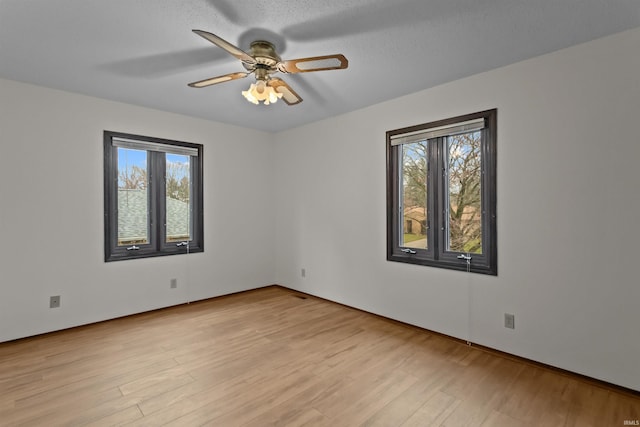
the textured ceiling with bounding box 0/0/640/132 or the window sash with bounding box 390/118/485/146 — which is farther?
the window sash with bounding box 390/118/485/146

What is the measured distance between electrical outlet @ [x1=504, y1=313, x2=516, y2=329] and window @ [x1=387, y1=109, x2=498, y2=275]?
0.38 meters

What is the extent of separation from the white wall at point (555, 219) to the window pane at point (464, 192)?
241mm

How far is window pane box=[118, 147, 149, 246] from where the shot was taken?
377 centimetres

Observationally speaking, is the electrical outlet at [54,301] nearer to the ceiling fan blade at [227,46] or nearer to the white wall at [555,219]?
the ceiling fan blade at [227,46]

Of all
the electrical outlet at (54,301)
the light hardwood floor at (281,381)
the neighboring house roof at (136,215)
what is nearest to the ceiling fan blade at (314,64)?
the light hardwood floor at (281,381)

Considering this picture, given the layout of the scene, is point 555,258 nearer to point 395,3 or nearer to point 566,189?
point 566,189

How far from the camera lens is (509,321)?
107 inches

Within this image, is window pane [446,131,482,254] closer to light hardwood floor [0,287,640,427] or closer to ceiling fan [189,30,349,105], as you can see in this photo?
light hardwood floor [0,287,640,427]

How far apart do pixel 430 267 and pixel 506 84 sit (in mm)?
1830

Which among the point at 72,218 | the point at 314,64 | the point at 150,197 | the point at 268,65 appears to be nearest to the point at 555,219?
the point at 314,64

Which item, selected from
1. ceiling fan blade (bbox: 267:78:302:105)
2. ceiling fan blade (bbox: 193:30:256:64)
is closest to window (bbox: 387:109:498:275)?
ceiling fan blade (bbox: 267:78:302:105)

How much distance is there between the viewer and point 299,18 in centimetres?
204

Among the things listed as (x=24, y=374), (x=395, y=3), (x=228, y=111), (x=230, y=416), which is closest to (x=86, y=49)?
(x=228, y=111)

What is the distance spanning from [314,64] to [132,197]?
2.93m
